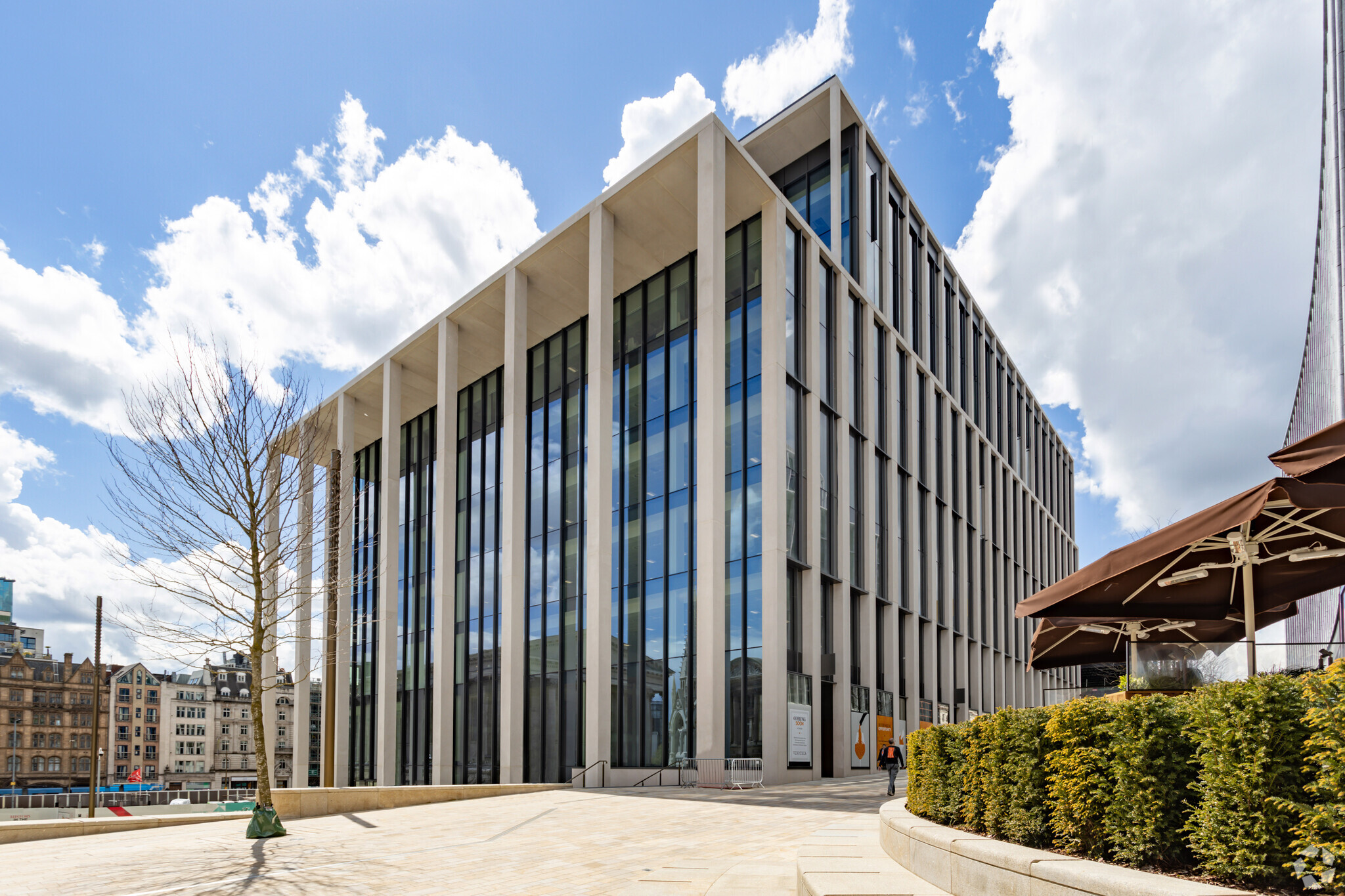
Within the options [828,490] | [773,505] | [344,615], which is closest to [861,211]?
[828,490]

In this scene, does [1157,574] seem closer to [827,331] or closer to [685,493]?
[685,493]

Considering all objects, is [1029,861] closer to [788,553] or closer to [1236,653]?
[1236,653]

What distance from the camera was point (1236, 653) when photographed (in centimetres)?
981

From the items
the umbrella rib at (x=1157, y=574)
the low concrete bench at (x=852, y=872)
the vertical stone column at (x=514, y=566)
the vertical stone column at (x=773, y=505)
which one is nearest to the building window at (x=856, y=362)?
the vertical stone column at (x=773, y=505)

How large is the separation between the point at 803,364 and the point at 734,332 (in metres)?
2.35

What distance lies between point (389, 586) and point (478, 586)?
208 inches

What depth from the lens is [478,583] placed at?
36.7 m

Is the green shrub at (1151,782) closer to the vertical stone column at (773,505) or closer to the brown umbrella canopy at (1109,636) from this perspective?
the brown umbrella canopy at (1109,636)

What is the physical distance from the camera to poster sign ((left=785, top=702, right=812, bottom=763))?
24.7m

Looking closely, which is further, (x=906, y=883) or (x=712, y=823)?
(x=712, y=823)

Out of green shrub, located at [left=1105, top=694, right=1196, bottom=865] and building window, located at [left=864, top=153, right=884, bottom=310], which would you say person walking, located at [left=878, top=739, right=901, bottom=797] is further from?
building window, located at [left=864, top=153, right=884, bottom=310]

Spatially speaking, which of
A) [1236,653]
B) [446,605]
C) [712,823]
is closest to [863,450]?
[446,605]

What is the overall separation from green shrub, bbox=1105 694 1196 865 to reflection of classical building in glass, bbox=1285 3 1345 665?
5.68 meters

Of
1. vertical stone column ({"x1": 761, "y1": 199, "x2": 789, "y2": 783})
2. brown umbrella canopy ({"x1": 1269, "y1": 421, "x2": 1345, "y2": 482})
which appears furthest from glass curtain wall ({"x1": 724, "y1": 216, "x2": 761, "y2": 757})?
brown umbrella canopy ({"x1": 1269, "y1": 421, "x2": 1345, "y2": 482})
